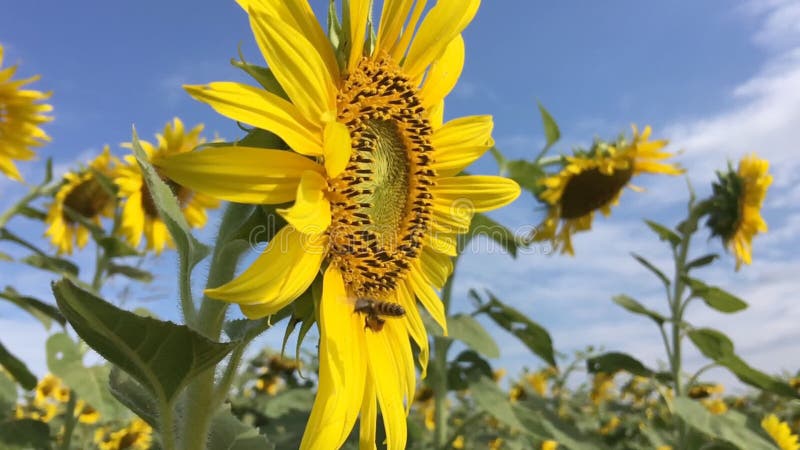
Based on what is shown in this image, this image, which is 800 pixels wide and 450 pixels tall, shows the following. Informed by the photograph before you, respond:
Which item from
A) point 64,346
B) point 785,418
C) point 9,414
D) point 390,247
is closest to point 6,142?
point 64,346

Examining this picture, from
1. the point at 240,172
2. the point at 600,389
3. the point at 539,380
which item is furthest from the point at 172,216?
the point at 600,389

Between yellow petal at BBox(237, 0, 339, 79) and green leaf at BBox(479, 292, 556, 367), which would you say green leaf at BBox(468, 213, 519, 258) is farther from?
yellow petal at BBox(237, 0, 339, 79)

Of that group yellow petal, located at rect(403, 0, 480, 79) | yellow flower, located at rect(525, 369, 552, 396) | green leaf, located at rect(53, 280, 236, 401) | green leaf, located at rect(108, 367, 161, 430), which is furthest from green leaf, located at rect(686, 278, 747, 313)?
yellow flower, located at rect(525, 369, 552, 396)

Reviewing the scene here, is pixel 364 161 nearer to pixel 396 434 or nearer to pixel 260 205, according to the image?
pixel 260 205

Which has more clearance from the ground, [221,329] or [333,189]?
[333,189]

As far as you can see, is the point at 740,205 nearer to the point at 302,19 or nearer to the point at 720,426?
the point at 720,426

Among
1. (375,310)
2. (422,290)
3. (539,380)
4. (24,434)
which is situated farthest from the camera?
(539,380)
